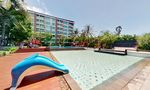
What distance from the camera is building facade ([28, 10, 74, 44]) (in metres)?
63.5

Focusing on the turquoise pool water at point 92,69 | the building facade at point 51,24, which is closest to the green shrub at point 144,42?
the turquoise pool water at point 92,69

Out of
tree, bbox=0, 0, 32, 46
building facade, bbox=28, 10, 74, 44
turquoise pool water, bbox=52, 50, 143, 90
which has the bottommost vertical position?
turquoise pool water, bbox=52, 50, 143, 90

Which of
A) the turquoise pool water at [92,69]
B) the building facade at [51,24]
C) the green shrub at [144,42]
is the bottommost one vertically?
the turquoise pool water at [92,69]

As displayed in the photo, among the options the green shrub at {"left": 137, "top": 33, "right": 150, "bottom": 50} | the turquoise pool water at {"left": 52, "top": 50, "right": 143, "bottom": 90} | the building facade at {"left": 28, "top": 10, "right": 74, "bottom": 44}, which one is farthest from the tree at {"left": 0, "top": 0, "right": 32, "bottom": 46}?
the building facade at {"left": 28, "top": 10, "right": 74, "bottom": 44}

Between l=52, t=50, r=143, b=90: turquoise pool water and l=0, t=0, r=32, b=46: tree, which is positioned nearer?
l=52, t=50, r=143, b=90: turquoise pool water

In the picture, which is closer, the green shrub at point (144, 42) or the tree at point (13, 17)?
the tree at point (13, 17)

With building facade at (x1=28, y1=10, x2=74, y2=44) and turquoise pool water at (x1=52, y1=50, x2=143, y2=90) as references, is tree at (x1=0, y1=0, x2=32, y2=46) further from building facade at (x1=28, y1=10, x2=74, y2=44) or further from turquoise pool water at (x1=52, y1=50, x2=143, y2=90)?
building facade at (x1=28, y1=10, x2=74, y2=44)

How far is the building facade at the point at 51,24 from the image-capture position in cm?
6345

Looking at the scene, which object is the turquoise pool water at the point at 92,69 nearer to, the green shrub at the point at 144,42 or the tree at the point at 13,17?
the tree at the point at 13,17

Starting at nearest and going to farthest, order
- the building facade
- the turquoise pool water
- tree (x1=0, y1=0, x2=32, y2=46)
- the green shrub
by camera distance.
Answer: the turquoise pool water < tree (x1=0, y1=0, x2=32, y2=46) < the green shrub < the building facade

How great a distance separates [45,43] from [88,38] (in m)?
14.5

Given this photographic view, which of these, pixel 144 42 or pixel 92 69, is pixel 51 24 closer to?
pixel 144 42

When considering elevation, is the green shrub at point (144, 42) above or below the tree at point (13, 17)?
below

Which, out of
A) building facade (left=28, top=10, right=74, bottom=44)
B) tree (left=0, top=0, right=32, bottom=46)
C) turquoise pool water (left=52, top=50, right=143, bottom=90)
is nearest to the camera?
turquoise pool water (left=52, top=50, right=143, bottom=90)
